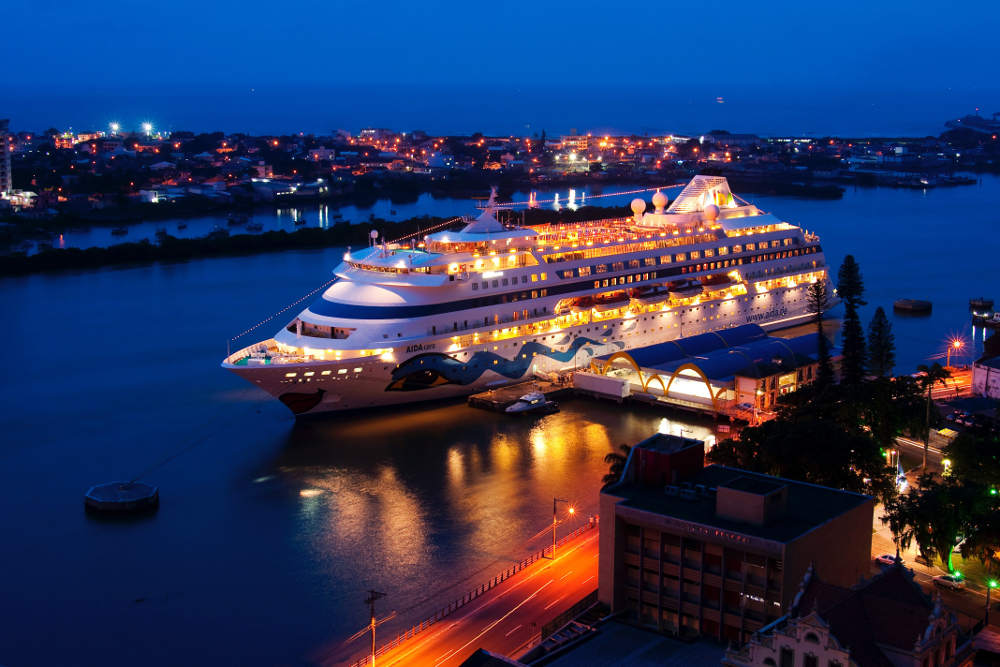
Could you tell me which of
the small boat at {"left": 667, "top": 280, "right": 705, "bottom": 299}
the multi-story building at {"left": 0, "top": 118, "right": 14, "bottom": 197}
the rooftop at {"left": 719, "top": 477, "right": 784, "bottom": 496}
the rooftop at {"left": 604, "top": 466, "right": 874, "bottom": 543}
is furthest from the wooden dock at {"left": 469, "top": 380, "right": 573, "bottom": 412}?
the multi-story building at {"left": 0, "top": 118, "right": 14, "bottom": 197}

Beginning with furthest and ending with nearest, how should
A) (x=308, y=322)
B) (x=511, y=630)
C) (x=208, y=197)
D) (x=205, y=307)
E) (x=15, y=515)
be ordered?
1. (x=208, y=197)
2. (x=205, y=307)
3. (x=308, y=322)
4. (x=15, y=515)
5. (x=511, y=630)

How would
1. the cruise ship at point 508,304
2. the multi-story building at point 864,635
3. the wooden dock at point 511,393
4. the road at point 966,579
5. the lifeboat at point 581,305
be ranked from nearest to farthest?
the multi-story building at point 864,635
the road at point 966,579
the cruise ship at point 508,304
the wooden dock at point 511,393
the lifeboat at point 581,305

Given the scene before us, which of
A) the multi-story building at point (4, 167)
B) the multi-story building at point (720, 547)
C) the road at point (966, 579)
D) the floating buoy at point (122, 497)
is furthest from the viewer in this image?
the multi-story building at point (4, 167)

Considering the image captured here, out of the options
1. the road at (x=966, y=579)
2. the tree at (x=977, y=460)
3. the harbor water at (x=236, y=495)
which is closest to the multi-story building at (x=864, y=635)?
the road at (x=966, y=579)

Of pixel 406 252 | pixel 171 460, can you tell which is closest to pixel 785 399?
pixel 406 252

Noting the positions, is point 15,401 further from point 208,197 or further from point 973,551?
point 208,197

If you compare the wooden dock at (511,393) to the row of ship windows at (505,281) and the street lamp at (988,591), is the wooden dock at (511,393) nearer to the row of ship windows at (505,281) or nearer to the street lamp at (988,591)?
the row of ship windows at (505,281)
